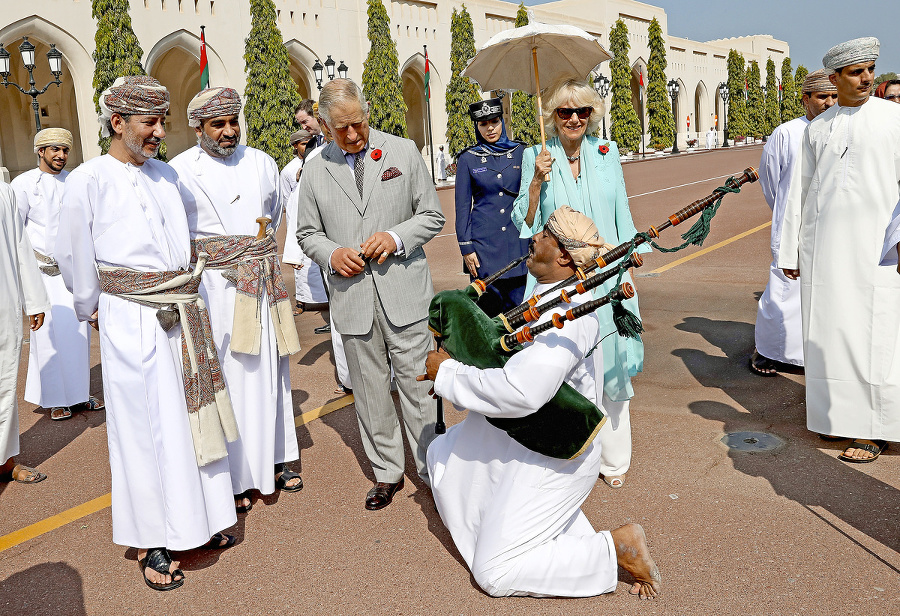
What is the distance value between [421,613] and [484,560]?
1.06ft

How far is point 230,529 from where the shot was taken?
13.8 feet

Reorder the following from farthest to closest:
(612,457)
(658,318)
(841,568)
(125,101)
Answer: (658,318)
(612,457)
(125,101)
(841,568)

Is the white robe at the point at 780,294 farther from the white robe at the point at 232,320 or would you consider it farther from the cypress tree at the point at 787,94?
the cypress tree at the point at 787,94

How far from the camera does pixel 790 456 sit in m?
4.61

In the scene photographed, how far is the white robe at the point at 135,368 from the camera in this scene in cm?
363

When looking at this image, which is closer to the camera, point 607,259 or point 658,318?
point 607,259

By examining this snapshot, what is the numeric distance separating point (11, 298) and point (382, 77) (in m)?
29.7

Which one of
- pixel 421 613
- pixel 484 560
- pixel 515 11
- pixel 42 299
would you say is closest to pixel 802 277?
pixel 484 560

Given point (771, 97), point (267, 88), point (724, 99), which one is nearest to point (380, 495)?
point (267, 88)

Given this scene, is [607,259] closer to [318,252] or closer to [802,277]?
[318,252]

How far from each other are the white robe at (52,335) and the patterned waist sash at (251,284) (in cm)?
245

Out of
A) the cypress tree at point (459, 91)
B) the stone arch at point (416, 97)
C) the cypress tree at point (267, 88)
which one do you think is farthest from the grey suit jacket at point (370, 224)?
the stone arch at point (416, 97)

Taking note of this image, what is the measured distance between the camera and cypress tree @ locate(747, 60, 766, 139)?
2742 inches

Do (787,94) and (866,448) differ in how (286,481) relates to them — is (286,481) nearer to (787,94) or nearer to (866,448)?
(866,448)
